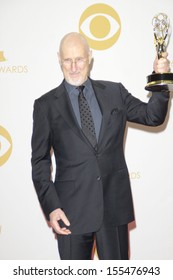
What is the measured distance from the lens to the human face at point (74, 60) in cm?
212

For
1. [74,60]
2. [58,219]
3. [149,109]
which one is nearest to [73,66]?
[74,60]

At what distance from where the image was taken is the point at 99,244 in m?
2.12

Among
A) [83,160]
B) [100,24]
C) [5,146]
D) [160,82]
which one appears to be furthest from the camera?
[5,146]

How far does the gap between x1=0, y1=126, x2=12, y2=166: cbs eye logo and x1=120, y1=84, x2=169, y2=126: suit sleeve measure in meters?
1.29

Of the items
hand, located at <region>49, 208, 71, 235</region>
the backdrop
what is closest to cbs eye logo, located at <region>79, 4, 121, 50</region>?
the backdrop

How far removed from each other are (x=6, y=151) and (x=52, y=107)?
1.23 metres

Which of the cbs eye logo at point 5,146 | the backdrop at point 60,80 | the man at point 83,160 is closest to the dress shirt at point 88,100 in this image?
the man at point 83,160

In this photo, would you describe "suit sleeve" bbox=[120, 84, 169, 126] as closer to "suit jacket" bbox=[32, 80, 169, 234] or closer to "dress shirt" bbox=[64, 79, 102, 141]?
"suit jacket" bbox=[32, 80, 169, 234]

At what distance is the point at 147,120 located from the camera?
2.14 m

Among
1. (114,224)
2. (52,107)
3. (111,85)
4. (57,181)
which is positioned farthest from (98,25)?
(114,224)

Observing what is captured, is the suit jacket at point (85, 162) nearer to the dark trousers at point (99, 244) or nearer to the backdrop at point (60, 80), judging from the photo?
the dark trousers at point (99, 244)

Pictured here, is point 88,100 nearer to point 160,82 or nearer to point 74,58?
point 74,58

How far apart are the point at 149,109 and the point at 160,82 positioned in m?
0.18

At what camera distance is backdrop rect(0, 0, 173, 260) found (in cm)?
315
